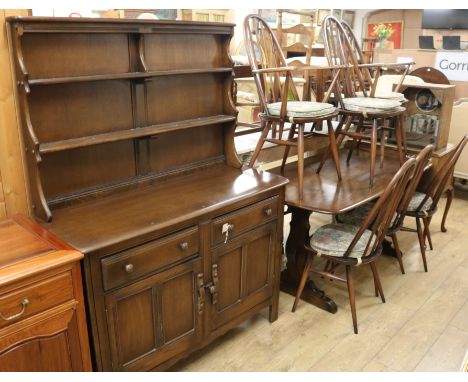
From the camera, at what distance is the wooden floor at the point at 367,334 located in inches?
84.3

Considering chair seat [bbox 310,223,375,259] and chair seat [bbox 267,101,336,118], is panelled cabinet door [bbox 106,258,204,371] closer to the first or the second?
chair seat [bbox 310,223,375,259]

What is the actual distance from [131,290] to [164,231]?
0.80 feet

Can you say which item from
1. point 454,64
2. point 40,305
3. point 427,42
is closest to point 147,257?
point 40,305

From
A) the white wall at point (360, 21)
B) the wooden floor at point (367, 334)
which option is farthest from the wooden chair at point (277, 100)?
the white wall at point (360, 21)

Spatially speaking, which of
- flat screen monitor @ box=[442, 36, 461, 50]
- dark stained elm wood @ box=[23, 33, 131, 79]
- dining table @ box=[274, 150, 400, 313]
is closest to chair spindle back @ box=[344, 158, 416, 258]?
dining table @ box=[274, 150, 400, 313]

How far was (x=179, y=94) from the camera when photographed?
216cm

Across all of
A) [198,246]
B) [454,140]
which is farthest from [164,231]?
[454,140]

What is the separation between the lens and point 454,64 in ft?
15.6

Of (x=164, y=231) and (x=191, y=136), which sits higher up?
(x=191, y=136)

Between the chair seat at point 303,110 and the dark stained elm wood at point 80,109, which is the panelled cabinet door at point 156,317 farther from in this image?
the chair seat at point 303,110

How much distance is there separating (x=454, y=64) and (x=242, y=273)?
3.87m

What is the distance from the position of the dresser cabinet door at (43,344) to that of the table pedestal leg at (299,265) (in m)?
1.39

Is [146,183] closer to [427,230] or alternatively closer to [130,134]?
[130,134]
